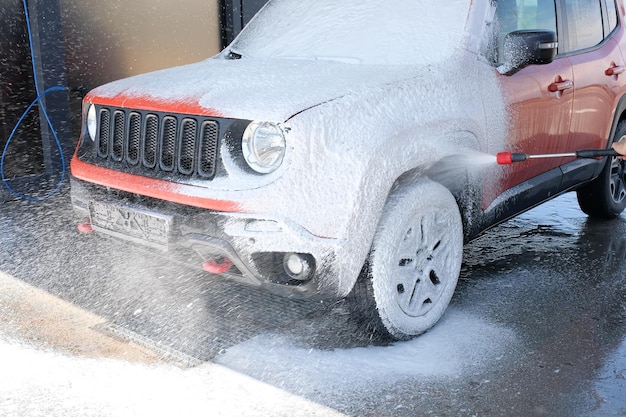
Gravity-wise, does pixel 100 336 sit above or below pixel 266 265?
below

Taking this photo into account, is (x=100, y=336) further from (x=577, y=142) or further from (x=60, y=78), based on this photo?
(x=60, y=78)

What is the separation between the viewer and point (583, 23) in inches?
187

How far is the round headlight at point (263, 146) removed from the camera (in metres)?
2.88

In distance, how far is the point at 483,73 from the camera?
365 centimetres

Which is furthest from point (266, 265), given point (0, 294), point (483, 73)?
point (0, 294)

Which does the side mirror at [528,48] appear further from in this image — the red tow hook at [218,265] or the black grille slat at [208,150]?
the red tow hook at [218,265]

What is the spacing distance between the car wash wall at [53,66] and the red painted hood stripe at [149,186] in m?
3.41

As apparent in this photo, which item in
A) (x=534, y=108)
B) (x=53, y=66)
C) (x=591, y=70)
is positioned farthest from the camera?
(x=53, y=66)

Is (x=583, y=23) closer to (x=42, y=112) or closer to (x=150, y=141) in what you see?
(x=150, y=141)

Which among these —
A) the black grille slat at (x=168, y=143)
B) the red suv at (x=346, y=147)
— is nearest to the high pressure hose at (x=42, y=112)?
the red suv at (x=346, y=147)

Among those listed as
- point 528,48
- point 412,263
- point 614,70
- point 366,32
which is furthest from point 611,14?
point 412,263

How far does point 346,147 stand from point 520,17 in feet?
6.22

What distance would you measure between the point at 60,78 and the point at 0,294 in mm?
3575

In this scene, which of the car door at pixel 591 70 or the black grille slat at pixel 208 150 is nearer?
the black grille slat at pixel 208 150
